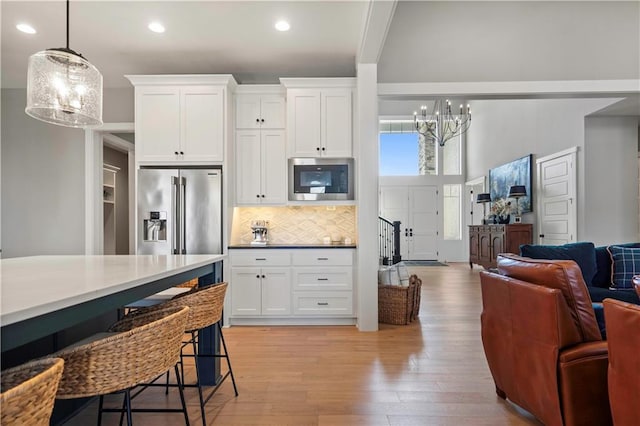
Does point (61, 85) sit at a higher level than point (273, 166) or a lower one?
higher

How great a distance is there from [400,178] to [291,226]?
632cm

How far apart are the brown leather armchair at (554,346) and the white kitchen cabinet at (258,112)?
3.01 meters

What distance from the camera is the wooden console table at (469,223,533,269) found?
655cm

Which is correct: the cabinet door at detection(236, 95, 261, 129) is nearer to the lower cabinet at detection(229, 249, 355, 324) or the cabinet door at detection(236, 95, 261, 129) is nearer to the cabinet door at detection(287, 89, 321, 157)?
the cabinet door at detection(287, 89, 321, 157)

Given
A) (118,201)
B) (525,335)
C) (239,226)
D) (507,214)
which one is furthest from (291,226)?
(507,214)

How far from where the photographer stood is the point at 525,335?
5.96 feet

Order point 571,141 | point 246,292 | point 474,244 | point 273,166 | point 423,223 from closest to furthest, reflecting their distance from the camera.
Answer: point 246,292, point 273,166, point 571,141, point 474,244, point 423,223

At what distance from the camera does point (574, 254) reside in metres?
3.19

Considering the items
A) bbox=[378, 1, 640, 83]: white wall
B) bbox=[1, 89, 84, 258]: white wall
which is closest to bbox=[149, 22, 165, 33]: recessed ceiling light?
bbox=[1, 89, 84, 258]: white wall

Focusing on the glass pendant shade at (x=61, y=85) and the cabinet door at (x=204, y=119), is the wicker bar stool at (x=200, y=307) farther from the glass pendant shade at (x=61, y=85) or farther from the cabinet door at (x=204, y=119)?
the cabinet door at (x=204, y=119)

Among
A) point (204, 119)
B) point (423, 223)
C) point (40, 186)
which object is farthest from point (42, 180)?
point (423, 223)

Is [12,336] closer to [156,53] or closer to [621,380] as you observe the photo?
[621,380]

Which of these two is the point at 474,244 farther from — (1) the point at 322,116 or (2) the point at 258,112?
(2) the point at 258,112

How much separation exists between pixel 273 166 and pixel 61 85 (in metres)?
2.25
